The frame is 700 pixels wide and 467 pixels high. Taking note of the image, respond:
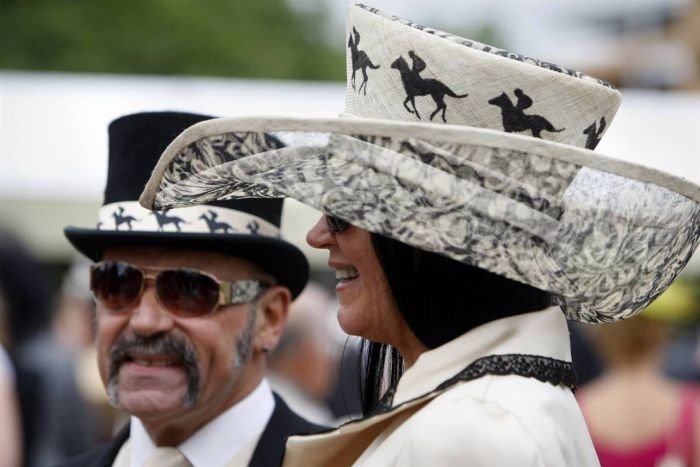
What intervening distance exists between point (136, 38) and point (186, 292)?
28.0 metres

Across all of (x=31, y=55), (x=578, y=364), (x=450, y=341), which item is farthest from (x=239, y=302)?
(x=31, y=55)

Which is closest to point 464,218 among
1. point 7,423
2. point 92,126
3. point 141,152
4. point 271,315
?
point 141,152

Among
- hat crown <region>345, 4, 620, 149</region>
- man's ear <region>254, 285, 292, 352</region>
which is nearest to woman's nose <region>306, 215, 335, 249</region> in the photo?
hat crown <region>345, 4, 620, 149</region>

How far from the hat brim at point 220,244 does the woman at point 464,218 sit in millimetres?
1016

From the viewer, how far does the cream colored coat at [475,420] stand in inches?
83.3

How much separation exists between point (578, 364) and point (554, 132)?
5.54 meters

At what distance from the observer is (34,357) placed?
17.8 ft

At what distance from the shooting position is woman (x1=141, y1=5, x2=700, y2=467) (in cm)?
→ 213

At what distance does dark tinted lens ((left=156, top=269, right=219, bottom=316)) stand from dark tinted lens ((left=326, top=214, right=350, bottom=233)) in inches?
42.5

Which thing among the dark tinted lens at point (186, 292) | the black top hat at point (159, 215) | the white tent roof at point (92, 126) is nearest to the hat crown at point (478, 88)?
the black top hat at point (159, 215)

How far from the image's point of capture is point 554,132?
2.29 meters

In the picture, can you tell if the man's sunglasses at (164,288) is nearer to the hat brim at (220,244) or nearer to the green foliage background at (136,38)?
the hat brim at (220,244)

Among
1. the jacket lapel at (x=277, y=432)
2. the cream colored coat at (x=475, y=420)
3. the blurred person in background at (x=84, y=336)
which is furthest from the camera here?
the blurred person in background at (x=84, y=336)

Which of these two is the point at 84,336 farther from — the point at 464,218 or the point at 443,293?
the point at 464,218
